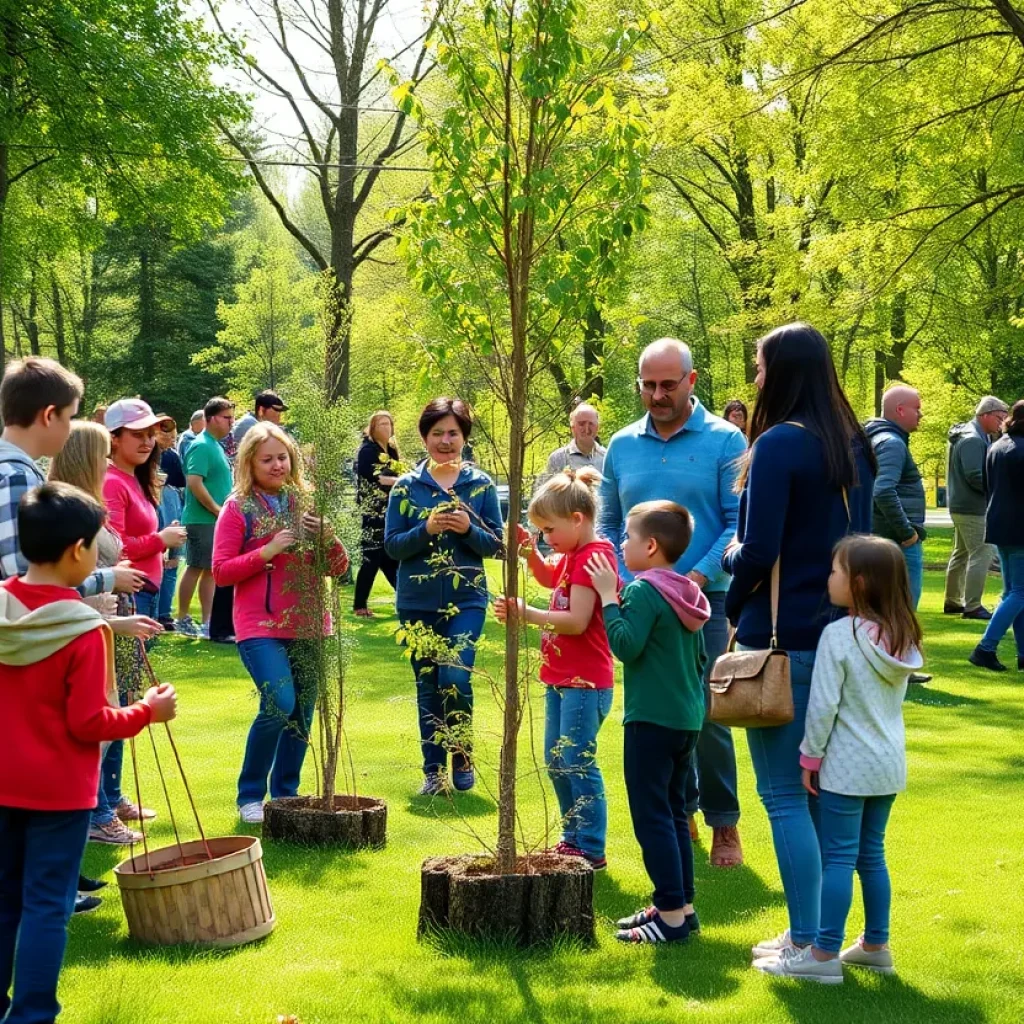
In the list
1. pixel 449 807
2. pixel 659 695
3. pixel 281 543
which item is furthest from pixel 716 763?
pixel 281 543

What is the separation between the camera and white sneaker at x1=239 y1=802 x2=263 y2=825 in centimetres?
715

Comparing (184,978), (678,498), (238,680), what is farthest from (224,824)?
(238,680)

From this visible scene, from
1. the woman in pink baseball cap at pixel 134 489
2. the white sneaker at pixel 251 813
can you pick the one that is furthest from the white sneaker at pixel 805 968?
the woman in pink baseball cap at pixel 134 489

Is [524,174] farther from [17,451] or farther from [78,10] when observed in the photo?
[78,10]

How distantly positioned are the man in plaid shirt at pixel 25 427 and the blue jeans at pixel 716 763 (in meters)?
3.15

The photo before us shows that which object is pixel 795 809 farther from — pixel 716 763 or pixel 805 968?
pixel 716 763

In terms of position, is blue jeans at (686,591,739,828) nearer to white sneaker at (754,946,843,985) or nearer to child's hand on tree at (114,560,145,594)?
white sneaker at (754,946,843,985)

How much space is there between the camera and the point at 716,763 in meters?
6.50

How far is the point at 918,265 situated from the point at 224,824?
13.6 metres

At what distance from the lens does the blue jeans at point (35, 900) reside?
4.04 m

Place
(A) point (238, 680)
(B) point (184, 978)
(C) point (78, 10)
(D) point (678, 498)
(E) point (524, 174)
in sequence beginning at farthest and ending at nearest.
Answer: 1. (C) point (78, 10)
2. (A) point (238, 680)
3. (D) point (678, 498)
4. (E) point (524, 174)
5. (B) point (184, 978)

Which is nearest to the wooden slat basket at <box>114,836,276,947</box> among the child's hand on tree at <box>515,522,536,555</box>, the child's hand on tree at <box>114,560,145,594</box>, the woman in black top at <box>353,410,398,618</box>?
the child's hand on tree at <box>114,560,145,594</box>

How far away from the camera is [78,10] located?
20.6 m

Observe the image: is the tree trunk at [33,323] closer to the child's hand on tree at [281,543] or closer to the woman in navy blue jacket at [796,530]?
the child's hand on tree at [281,543]
